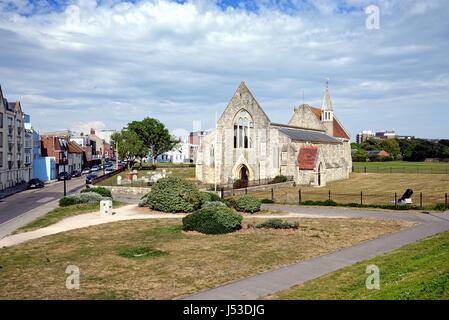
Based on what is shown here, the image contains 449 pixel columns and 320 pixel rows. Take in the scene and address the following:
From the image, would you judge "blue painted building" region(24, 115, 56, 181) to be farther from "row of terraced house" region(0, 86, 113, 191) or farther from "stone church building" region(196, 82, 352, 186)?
"stone church building" region(196, 82, 352, 186)

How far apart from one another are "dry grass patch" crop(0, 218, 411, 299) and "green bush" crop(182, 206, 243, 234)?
0.59 meters

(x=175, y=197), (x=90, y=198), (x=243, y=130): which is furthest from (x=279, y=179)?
(x=90, y=198)

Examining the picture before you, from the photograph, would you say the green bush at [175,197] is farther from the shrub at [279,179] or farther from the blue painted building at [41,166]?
the blue painted building at [41,166]

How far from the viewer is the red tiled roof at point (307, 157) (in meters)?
55.2

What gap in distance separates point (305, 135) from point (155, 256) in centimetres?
4832

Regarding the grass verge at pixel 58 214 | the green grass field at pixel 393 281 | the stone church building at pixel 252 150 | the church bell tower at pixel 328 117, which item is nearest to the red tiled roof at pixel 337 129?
the church bell tower at pixel 328 117

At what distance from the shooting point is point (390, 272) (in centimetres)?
1446

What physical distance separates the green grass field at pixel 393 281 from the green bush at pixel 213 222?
29.5 feet

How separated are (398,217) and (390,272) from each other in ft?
53.3

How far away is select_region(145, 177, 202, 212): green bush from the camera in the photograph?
32.5m

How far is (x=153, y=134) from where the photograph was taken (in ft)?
346

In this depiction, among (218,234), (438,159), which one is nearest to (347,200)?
(218,234)

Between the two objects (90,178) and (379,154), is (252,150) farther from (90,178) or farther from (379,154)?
(379,154)

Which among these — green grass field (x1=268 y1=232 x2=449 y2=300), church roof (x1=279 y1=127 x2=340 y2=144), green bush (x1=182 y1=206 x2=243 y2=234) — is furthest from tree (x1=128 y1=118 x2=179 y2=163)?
green grass field (x1=268 y1=232 x2=449 y2=300)
